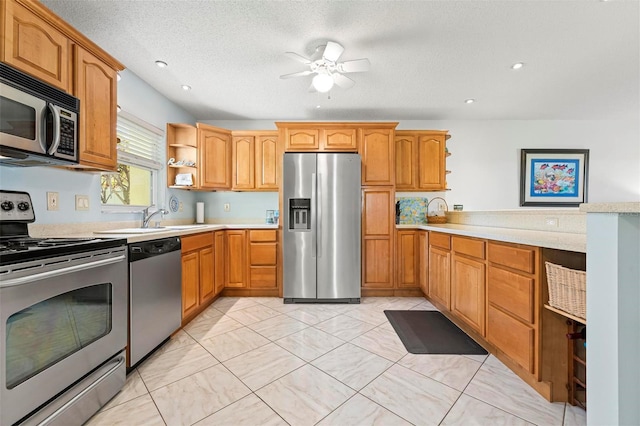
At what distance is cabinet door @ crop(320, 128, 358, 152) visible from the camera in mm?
3279

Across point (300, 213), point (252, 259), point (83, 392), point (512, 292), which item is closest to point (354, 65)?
point (300, 213)

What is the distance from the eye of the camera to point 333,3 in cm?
171

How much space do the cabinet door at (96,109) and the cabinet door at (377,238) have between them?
8.34ft

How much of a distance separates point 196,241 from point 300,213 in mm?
1166

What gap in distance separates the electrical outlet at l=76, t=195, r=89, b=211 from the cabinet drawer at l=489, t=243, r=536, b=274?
309 centimetres

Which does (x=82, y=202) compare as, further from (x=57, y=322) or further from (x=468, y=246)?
(x=468, y=246)

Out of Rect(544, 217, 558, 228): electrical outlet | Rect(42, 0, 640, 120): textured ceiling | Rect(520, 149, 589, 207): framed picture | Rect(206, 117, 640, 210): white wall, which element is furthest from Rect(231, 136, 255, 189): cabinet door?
Rect(520, 149, 589, 207): framed picture

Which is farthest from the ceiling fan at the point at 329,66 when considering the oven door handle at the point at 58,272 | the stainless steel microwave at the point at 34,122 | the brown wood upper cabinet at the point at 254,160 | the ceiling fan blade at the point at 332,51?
the oven door handle at the point at 58,272

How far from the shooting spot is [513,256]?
165 centimetres

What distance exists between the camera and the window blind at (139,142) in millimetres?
2506

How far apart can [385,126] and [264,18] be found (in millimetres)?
1908

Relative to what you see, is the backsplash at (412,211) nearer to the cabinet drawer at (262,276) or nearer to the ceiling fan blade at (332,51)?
the cabinet drawer at (262,276)

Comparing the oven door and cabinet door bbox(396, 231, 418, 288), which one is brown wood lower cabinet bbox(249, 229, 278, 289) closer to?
cabinet door bbox(396, 231, 418, 288)

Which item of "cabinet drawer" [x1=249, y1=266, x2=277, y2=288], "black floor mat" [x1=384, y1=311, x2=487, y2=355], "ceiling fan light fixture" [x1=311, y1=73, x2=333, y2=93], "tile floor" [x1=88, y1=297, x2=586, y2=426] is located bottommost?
"black floor mat" [x1=384, y1=311, x2=487, y2=355]
